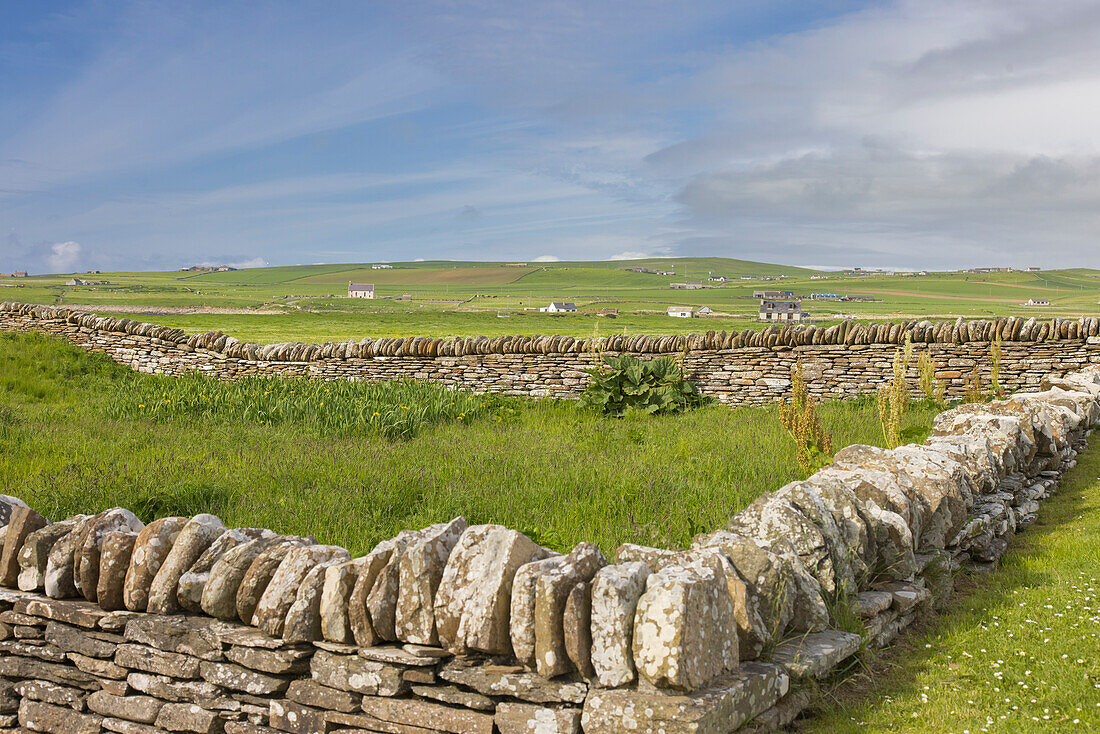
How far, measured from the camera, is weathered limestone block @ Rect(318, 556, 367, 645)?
3.20 m

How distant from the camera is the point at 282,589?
336 centimetres

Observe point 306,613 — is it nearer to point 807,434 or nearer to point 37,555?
point 37,555

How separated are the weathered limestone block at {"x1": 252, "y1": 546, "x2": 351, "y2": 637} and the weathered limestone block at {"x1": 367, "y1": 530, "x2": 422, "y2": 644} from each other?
1.33 ft

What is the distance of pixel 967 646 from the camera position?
3846mm

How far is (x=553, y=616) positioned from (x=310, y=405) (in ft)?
27.2

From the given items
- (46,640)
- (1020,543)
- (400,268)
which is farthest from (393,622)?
(400,268)

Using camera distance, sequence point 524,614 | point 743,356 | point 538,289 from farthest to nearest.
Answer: point 538,289 < point 743,356 < point 524,614

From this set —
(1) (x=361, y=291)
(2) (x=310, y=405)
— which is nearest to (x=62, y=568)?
(2) (x=310, y=405)

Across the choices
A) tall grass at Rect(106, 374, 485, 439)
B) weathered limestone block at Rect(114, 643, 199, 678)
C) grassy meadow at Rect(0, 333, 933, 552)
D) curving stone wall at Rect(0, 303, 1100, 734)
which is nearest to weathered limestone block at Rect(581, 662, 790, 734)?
curving stone wall at Rect(0, 303, 1100, 734)

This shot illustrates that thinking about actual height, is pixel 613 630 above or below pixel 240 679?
above

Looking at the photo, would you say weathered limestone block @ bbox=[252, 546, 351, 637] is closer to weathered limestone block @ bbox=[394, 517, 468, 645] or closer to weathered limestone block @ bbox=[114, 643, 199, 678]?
weathered limestone block @ bbox=[114, 643, 199, 678]

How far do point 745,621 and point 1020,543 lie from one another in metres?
3.75

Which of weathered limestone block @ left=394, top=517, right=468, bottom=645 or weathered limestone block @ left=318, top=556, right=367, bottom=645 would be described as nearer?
weathered limestone block @ left=394, top=517, right=468, bottom=645

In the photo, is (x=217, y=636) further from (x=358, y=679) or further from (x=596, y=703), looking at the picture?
(x=596, y=703)
